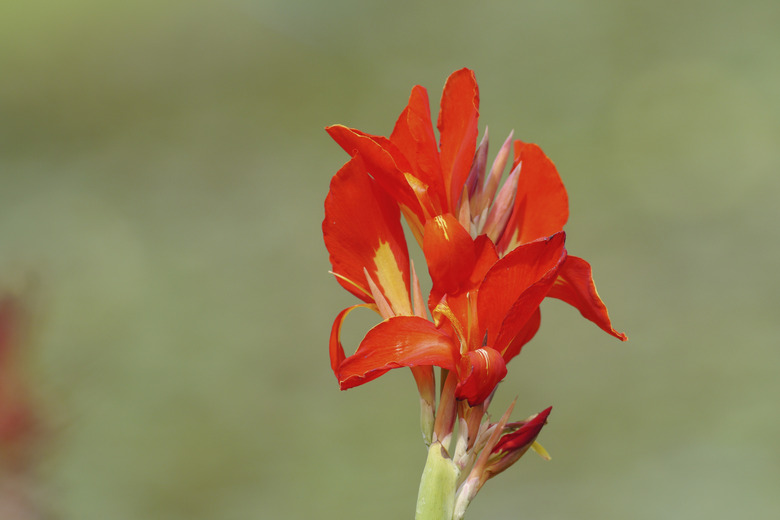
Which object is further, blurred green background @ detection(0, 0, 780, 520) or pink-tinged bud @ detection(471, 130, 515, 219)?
blurred green background @ detection(0, 0, 780, 520)

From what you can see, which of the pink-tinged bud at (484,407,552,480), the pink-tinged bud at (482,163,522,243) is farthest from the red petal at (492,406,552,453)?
the pink-tinged bud at (482,163,522,243)

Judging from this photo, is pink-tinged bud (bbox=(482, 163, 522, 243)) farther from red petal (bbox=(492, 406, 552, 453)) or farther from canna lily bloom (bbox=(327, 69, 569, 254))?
red petal (bbox=(492, 406, 552, 453))

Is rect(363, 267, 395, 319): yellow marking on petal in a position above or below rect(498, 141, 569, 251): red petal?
below

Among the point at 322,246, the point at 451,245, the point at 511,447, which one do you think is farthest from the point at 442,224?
the point at 322,246

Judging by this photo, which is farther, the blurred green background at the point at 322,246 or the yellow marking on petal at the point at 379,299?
the blurred green background at the point at 322,246

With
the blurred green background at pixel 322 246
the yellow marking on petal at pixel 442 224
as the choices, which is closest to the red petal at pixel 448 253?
the yellow marking on petal at pixel 442 224

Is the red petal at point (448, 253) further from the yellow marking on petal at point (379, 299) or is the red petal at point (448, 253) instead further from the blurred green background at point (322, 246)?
the blurred green background at point (322, 246)

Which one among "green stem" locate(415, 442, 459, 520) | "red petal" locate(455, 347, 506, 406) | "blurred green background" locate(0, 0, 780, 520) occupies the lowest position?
"green stem" locate(415, 442, 459, 520)

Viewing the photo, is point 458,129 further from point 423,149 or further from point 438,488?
point 438,488
